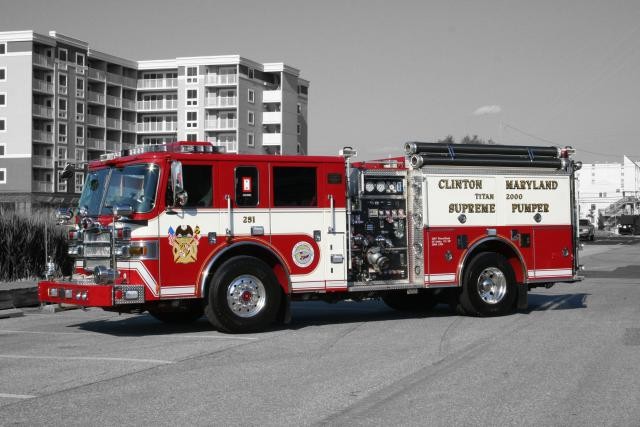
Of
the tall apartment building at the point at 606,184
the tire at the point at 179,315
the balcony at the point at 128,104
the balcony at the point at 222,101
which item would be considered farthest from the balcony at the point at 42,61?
the tall apartment building at the point at 606,184

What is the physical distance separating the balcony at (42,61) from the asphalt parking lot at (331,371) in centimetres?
7017

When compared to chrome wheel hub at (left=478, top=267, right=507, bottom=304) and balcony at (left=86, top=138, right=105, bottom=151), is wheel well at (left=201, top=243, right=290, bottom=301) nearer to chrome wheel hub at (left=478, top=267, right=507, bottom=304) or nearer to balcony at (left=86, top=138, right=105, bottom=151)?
chrome wheel hub at (left=478, top=267, right=507, bottom=304)

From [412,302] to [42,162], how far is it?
7177 centimetres

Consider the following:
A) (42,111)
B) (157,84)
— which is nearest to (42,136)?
(42,111)

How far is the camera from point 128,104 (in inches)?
3681

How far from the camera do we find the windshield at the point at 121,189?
12336 millimetres

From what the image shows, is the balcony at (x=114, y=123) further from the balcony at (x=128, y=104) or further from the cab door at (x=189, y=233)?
the cab door at (x=189, y=233)

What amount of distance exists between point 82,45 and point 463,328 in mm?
78663

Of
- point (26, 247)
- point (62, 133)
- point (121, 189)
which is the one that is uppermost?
point (62, 133)

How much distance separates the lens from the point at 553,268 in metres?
15.7

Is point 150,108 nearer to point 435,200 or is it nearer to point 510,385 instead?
point 435,200

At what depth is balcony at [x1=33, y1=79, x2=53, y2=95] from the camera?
81.0 m

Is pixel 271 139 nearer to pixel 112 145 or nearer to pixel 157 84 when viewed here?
pixel 157 84

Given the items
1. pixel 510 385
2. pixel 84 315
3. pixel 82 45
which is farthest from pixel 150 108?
pixel 510 385
